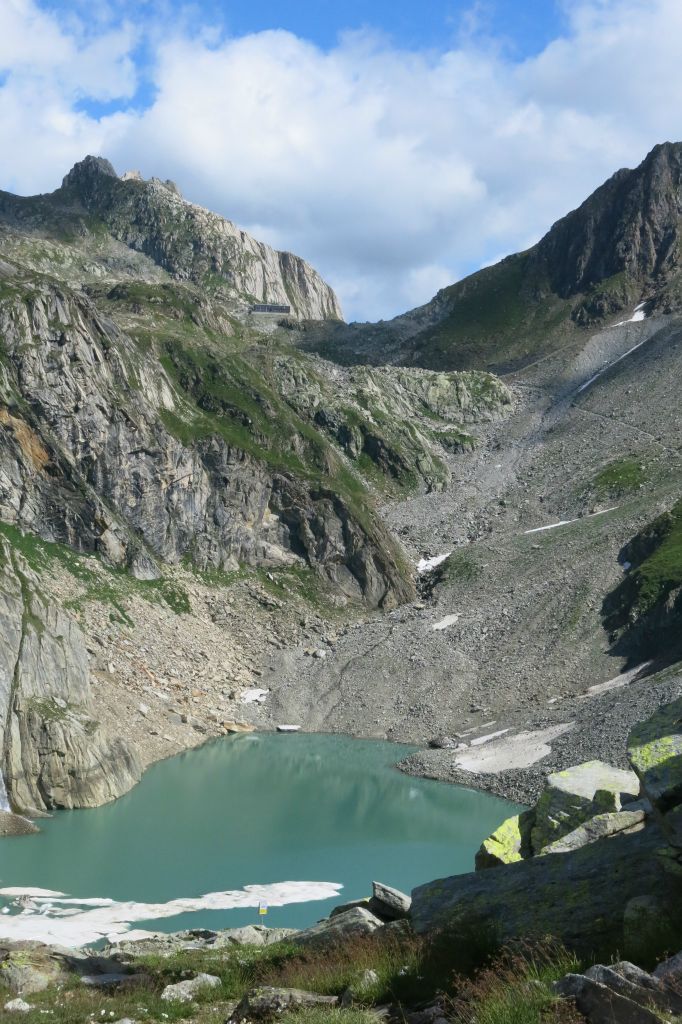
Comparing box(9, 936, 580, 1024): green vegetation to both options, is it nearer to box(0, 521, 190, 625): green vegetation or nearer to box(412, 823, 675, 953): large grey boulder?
box(412, 823, 675, 953): large grey boulder

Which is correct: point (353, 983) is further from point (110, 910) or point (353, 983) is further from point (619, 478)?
point (619, 478)

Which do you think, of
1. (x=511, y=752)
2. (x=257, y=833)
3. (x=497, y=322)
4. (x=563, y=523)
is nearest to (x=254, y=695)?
(x=511, y=752)

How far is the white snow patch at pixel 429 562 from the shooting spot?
99.6m

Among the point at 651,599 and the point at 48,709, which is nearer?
the point at 48,709

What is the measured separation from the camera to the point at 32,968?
16.4 m

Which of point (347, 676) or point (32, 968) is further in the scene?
point (347, 676)

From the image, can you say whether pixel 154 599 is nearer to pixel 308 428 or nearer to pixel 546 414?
pixel 308 428

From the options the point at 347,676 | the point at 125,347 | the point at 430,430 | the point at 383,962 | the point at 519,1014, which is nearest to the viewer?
the point at 519,1014

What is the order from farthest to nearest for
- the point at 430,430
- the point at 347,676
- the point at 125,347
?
1. the point at 430,430
2. the point at 125,347
3. the point at 347,676

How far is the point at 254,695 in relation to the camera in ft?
241

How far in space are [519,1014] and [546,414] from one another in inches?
5347

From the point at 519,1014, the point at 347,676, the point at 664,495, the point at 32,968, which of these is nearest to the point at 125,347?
the point at 347,676

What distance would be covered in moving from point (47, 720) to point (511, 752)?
103 feet

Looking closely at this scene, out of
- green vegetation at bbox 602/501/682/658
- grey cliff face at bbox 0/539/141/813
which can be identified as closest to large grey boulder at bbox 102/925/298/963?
grey cliff face at bbox 0/539/141/813
